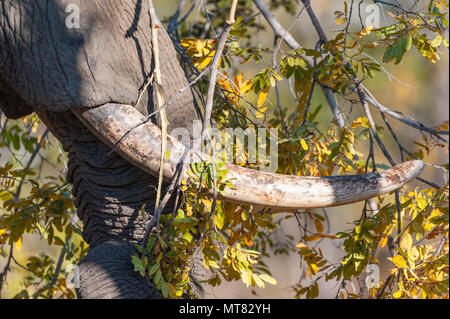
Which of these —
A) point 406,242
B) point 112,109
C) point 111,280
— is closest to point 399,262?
point 406,242

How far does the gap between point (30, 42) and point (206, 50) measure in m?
0.88

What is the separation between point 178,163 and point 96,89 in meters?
0.32

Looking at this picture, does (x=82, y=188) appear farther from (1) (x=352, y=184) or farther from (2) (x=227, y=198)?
(1) (x=352, y=184)

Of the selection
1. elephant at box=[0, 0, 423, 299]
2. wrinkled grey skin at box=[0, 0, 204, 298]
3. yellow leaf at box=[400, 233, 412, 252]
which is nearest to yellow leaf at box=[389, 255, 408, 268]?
yellow leaf at box=[400, 233, 412, 252]

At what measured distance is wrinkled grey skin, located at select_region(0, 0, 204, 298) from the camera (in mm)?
1888

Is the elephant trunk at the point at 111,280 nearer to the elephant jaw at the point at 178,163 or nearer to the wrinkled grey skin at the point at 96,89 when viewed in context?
the wrinkled grey skin at the point at 96,89

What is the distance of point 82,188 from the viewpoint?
2189mm

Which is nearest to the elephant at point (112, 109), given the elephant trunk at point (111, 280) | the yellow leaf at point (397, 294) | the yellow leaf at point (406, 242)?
the elephant trunk at point (111, 280)

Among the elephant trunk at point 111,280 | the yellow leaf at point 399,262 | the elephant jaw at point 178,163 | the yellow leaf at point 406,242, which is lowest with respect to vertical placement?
the elephant trunk at point 111,280

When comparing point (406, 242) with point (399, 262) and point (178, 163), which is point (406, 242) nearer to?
point (399, 262)

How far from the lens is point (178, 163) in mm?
1867

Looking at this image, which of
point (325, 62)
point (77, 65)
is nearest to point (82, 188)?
point (77, 65)

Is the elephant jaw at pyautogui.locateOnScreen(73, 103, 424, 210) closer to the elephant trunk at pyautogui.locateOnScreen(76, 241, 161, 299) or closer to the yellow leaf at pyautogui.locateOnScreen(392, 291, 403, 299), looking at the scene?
the elephant trunk at pyautogui.locateOnScreen(76, 241, 161, 299)

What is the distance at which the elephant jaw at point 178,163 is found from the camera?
188 cm
